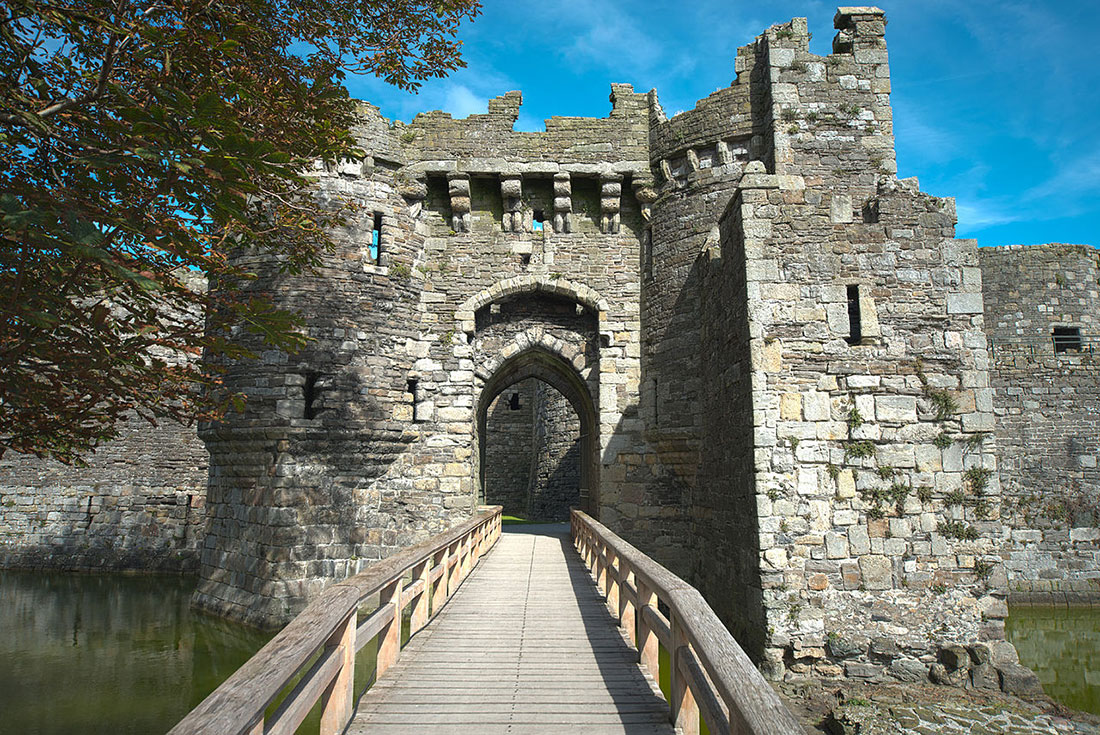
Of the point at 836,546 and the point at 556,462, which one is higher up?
the point at 556,462

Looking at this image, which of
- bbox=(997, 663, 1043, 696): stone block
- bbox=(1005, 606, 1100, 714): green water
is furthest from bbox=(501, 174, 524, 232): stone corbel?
bbox=(1005, 606, 1100, 714): green water

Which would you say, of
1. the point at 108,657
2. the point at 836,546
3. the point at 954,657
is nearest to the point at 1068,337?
the point at 954,657

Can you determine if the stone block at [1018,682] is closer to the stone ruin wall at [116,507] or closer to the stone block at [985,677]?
the stone block at [985,677]

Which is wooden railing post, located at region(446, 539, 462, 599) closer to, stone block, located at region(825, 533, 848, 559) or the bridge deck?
the bridge deck

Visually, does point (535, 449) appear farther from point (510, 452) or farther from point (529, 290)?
point (529, 290)

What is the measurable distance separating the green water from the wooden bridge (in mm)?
6540

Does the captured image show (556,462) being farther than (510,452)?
No

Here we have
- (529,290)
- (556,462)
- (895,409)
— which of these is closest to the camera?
(895,409)

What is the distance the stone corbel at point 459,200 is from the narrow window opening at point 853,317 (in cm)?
639

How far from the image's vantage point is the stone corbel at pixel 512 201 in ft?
37.8

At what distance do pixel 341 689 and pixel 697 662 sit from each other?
5.62ft

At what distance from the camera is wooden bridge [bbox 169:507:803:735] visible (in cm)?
241

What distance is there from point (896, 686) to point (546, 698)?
461 cm

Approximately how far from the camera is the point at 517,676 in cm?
444
